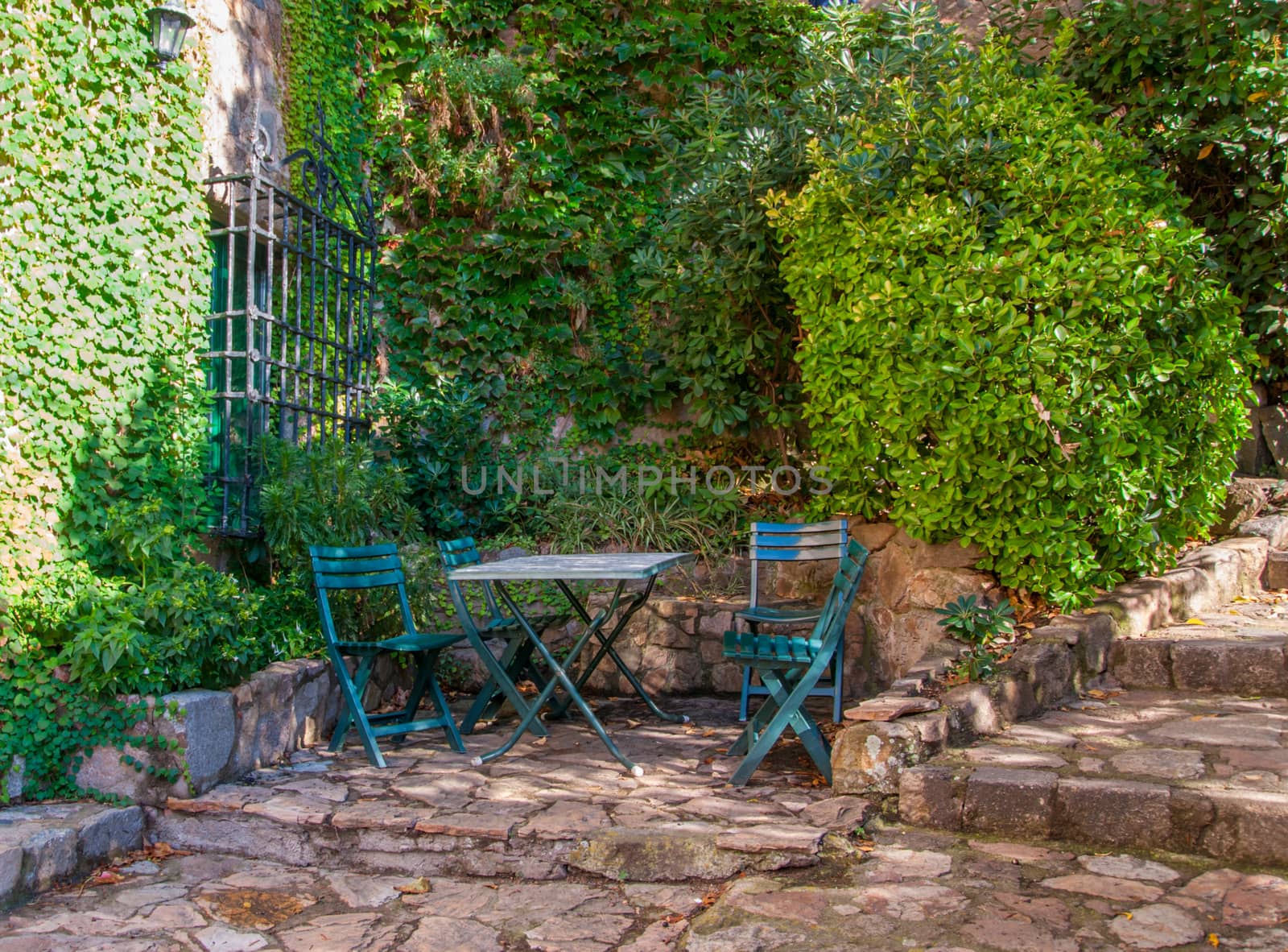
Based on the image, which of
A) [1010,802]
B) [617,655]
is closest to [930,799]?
[1010,802]

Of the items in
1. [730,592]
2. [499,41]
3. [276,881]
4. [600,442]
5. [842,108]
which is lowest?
[276,881]

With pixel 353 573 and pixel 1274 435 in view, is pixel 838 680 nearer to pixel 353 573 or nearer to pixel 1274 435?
pixel 353 573

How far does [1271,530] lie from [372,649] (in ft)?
17.0

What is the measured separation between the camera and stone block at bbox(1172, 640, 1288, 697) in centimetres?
440

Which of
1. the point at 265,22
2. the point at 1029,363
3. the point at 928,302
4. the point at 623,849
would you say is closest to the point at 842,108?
the point at 928,302

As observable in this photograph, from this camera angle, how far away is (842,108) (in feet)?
19.6

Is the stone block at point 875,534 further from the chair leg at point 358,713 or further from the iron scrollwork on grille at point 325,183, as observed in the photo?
the iron scrollwork on grille at point 325,183

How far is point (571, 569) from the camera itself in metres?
4.45

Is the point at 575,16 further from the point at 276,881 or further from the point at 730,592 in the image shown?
the point at 276,881

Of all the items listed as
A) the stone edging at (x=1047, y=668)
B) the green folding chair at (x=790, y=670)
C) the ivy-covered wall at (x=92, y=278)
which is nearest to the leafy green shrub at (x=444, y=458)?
the ivy-covered wall at (x=92, y=278)

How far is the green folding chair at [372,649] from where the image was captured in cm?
450

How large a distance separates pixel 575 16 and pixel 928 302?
4.52 metres

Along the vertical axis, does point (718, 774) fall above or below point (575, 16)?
below

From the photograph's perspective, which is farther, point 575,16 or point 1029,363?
point 575,16
